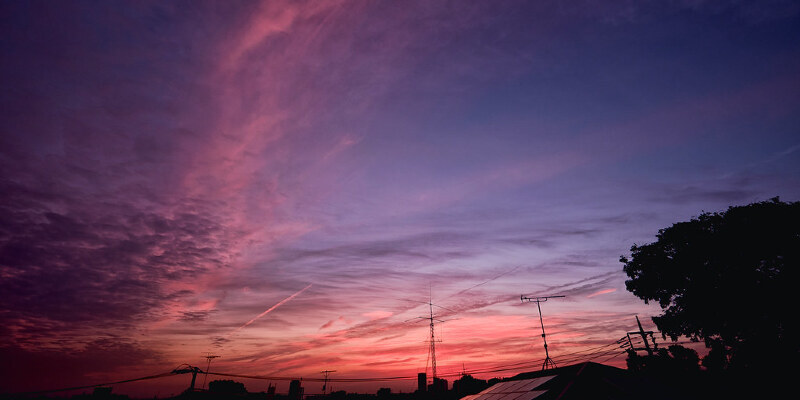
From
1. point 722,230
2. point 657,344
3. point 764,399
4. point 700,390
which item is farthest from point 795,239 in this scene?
point 700,390

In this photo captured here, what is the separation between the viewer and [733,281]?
2486cm

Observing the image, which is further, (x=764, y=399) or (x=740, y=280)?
(x=740, y=280)

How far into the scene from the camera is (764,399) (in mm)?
10172

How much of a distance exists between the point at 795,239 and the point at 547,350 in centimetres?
2475

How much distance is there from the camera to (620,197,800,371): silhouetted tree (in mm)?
23266

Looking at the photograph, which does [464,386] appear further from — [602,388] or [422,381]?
[602,388]

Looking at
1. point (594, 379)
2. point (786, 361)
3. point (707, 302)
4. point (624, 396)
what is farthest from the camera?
point (707, 302)

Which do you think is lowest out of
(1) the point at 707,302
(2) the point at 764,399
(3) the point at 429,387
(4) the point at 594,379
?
(3) the point at 429,387

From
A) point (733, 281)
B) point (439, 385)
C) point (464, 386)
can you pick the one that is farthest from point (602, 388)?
point (439, 385)

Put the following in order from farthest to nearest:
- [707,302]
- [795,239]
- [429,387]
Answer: [429,387] < [707,302] < [795,239]

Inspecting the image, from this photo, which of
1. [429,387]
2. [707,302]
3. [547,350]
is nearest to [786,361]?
[707,302]

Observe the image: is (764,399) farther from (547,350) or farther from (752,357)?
(547,350)

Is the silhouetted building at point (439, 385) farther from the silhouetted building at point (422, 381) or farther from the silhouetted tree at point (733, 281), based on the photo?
the silhouetted tree at point (733, 281)

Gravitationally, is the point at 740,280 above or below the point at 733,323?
above
